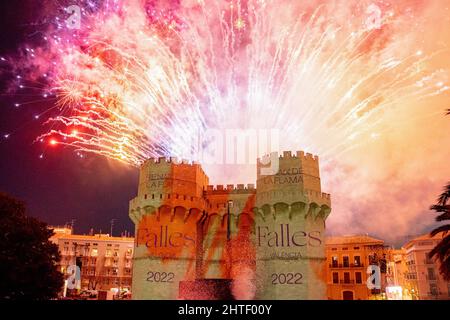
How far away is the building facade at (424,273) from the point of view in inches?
2323

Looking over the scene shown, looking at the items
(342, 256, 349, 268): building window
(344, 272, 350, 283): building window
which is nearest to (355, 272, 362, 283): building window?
(344, 272, 350, 283): building window

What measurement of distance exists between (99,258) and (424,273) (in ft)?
206

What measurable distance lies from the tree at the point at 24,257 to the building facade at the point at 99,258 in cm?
5837

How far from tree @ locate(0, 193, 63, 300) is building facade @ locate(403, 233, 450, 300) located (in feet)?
168

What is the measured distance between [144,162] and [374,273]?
40570 millimetres

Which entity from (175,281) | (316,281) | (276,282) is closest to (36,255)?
(175,281)

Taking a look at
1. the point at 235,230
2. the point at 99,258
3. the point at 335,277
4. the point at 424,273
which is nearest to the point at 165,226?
the point at 235,230

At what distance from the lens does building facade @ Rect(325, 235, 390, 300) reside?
55969 mm

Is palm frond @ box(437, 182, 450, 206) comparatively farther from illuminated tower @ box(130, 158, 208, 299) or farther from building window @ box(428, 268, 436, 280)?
building window @ box(428, 268, 436, 280)

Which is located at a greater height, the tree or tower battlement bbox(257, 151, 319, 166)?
tower battlement bbox(257, 151, 319, 166)

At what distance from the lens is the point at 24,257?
87.1ft

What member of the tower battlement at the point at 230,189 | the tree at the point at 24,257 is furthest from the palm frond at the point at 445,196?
the tree at the point at 24,257

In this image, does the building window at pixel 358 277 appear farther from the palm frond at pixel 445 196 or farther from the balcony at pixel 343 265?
the palm frond at pixel 445 196

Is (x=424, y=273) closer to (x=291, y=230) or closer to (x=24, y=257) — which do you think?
(x=291, y=230)
